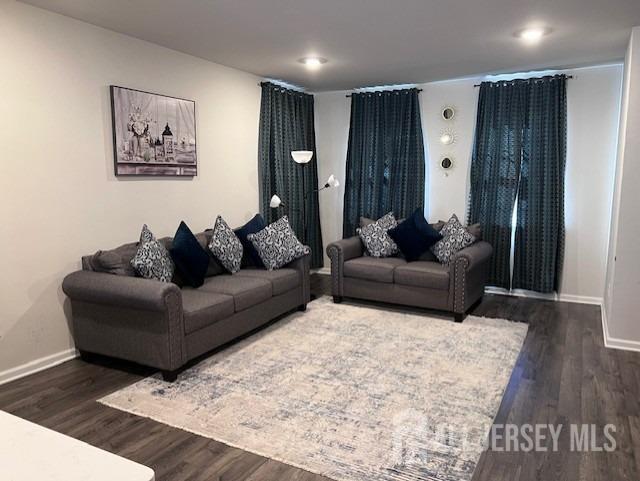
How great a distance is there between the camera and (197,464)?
7.52 feet

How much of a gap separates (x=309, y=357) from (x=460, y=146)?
11.2ft

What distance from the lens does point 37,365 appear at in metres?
3.37

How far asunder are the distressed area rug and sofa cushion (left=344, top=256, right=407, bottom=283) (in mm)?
649

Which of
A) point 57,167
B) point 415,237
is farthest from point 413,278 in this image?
point 57,167

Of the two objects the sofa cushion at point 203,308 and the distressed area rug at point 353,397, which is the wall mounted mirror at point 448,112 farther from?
the sofa cushion at point 203,308

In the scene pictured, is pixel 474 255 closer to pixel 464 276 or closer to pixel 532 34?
pixel 464 276

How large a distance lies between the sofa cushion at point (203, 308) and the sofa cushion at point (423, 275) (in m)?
1.84

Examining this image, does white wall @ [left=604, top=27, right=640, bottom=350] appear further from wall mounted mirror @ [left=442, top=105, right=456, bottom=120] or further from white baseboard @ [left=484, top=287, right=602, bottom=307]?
wall mounted mirror @ [left=442, top=105, right=456, bottom=120]

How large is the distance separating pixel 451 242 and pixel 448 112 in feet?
5.81

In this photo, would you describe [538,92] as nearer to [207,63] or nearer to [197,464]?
[207,63]

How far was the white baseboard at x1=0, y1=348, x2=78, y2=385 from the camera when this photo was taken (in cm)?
320

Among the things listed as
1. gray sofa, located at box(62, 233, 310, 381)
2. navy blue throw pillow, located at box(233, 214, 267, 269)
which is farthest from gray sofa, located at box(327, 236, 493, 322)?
gray sofa, located at box(62, 233, 310, 381)

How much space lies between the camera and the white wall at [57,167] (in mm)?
3158

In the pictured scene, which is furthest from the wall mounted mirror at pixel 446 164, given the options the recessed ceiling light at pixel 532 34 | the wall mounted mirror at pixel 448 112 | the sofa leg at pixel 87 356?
the sofa leg at pixel 87 356
